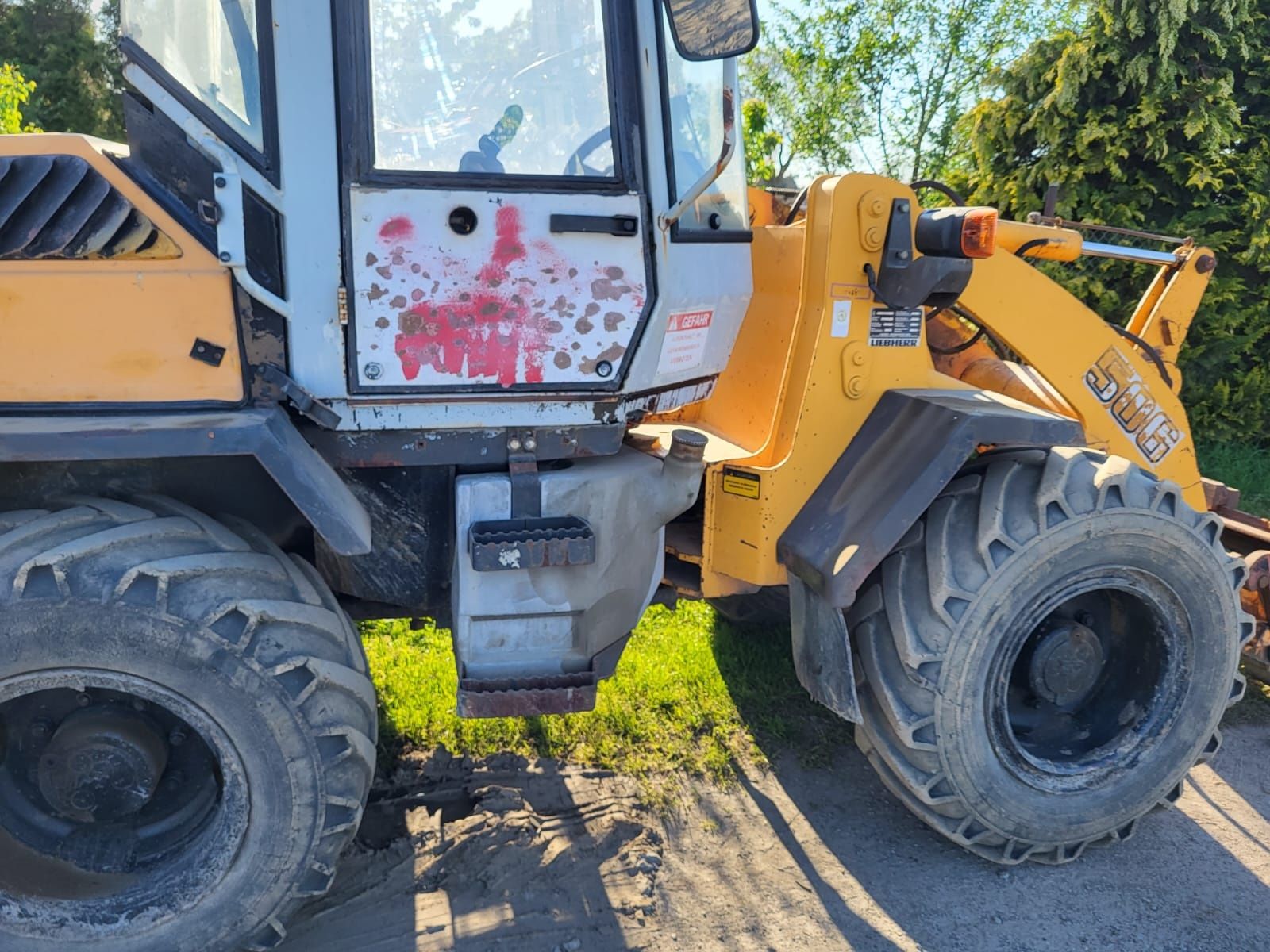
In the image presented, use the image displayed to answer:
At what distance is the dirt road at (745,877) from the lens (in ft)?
9.12

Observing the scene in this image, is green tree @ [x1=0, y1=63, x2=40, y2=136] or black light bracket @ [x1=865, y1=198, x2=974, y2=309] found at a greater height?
green tree @ [x1=0, y1=63, x2=40, y2=136]

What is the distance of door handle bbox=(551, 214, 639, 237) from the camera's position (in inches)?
95.6

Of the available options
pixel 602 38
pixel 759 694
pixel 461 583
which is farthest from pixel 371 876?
pixel 602 38

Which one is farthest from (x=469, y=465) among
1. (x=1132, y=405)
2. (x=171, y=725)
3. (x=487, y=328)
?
(x=1132, y=405)

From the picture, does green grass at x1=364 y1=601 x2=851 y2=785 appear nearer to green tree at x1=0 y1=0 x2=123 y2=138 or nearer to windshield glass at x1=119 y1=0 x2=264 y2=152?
windshield glass at x1=119 y1=0 x2=264 y2=152

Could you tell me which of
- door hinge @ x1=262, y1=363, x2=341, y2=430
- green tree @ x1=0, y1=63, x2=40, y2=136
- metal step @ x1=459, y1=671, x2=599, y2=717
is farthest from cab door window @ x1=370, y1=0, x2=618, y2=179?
green tree @ x1=0, y1=63, x2=40, y2=136

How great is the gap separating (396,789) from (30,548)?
5.31 ft

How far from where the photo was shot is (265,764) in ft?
7.66

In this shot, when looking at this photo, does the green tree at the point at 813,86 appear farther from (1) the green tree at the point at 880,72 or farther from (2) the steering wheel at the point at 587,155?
(2) the steering wheel at the point at 587,155

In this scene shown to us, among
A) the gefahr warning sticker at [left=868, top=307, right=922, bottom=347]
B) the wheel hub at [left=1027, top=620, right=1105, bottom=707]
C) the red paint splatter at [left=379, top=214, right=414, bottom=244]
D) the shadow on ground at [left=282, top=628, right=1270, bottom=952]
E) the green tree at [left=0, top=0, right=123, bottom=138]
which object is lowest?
the shadow on ground at [left=282, top=628, right=1270, bottom=952]

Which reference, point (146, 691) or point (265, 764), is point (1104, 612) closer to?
point (265, 764)

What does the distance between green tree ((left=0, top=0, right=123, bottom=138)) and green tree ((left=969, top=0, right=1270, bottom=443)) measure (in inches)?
415

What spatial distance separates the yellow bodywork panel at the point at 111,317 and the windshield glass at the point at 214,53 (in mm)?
273

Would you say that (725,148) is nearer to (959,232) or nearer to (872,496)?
(959,232)
